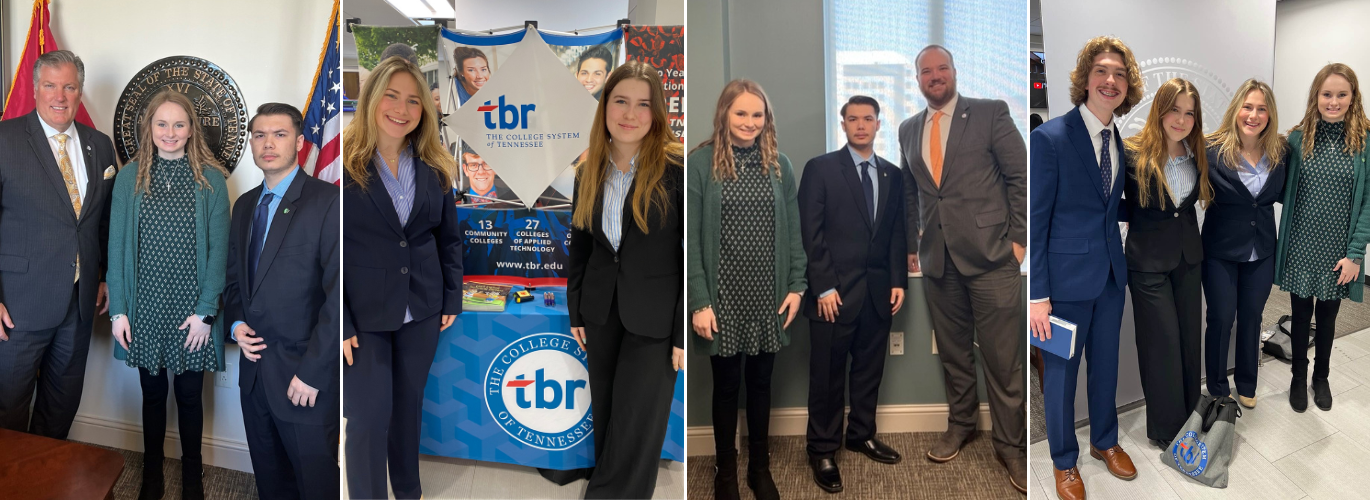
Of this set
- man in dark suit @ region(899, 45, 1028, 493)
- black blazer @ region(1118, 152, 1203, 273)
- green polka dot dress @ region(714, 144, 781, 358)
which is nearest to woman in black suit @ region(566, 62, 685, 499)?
green polka dot dress @ region(714, 144, 781, 358)

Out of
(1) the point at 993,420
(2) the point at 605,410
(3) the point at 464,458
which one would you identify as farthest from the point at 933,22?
(3) the point at 464,458

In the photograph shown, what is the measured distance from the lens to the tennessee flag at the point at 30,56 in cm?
222

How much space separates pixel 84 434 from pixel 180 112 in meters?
1.15

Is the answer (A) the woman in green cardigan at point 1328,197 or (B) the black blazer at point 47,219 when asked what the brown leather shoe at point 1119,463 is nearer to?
(A) the woman in green cardigan at point 1328,197

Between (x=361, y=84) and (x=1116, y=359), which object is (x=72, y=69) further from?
(x=1116, y=359)

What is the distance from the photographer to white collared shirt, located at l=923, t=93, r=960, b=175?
6.20ft

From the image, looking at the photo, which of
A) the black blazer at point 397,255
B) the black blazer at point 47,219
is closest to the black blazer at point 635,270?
the black blazer at point 397,255

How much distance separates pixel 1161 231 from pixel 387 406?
89.7 inches

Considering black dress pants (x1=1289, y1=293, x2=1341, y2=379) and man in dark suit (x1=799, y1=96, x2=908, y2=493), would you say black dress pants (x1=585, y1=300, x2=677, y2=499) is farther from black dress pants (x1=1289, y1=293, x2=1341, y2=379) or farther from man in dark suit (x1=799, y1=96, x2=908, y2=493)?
black dress pants (x1=1289, y1=293, x2=1341, y2=379)

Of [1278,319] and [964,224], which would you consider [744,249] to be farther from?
[1278,319]

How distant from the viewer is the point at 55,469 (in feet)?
6.88

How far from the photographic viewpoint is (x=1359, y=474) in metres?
2.23

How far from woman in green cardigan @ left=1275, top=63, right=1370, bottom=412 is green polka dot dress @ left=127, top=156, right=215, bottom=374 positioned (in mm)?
3202

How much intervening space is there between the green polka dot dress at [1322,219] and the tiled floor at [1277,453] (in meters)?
0.27
